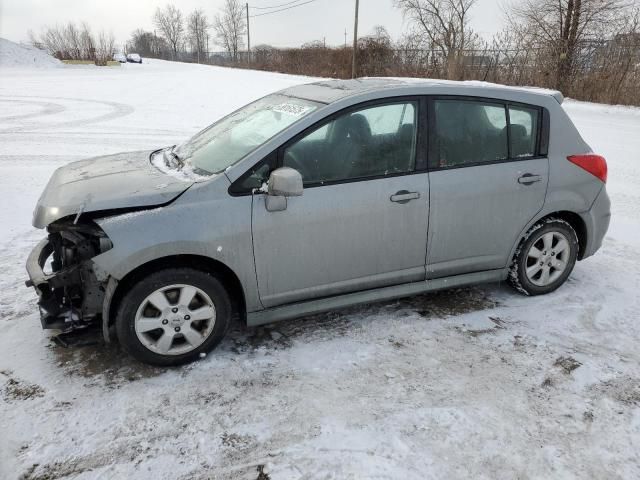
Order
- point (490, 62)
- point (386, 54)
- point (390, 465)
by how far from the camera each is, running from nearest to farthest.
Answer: point (390, 465) → point (490, 62) → point (386, 54)

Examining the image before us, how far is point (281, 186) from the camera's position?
9.88ft

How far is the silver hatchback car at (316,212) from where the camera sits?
3.01 m

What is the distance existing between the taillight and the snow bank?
37983mm

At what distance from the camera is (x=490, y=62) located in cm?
2303

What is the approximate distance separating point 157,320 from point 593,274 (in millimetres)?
3831

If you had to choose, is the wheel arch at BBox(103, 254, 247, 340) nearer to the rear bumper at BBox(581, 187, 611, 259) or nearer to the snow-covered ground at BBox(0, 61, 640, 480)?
the snow-covered ground at BBox(0, 61, 640, 480)

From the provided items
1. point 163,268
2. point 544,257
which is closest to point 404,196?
point 544,257

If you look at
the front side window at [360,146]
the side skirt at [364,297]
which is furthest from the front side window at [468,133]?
the side skirt at [364,297]

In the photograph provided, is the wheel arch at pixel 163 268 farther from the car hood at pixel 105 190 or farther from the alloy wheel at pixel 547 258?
the alloy wheel at pixel 547 258

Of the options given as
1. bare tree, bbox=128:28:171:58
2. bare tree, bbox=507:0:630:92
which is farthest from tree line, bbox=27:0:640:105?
bare tree, bbox=128:28:171:58

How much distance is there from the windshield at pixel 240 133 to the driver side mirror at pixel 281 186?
14.0 inches

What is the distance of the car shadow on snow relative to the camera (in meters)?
3.13

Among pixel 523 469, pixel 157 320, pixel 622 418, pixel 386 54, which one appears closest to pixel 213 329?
pixel 157 320

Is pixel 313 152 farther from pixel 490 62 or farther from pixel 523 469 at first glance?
pixel 490 62
